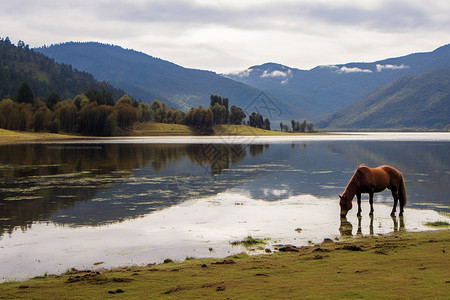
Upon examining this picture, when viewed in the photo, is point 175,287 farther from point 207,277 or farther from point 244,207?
point 244,207

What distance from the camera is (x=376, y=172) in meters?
24.0

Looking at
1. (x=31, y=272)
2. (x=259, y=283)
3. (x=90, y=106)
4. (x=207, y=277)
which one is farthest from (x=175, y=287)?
(x=90, y=106)

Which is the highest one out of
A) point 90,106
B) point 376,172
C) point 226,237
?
point 90,106

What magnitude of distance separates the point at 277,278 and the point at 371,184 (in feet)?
43.7

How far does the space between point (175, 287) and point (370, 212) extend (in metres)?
14.6

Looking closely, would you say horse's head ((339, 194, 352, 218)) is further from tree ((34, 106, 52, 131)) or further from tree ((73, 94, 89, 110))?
tree ((73, 94, 89, 110))

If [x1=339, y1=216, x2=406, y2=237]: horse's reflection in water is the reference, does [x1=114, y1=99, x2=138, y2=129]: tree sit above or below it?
above

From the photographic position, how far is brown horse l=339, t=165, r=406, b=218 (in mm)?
22859

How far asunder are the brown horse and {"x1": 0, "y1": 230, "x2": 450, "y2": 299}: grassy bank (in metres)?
7.69

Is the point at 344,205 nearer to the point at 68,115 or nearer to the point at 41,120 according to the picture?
the point at 41,120

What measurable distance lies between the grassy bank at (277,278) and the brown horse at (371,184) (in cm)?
769

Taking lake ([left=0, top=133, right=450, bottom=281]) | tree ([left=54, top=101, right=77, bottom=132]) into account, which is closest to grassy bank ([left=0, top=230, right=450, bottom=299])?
lake ([left=0, top=133, right=450, bottom=281])

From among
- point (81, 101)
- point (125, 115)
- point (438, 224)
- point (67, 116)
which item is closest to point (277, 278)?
point (438, 224)

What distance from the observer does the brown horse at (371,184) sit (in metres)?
22.9
